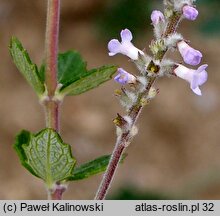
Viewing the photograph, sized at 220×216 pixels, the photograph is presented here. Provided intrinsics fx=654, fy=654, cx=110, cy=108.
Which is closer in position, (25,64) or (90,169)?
(25,64)

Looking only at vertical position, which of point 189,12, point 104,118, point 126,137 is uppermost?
point 104,118

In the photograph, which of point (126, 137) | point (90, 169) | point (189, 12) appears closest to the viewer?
point (189, 12)

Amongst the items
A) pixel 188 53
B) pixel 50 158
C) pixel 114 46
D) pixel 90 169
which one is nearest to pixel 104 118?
pixel 90 169

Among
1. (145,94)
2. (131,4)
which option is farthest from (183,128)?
(145,94)

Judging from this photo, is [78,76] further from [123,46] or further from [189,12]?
[189,12]

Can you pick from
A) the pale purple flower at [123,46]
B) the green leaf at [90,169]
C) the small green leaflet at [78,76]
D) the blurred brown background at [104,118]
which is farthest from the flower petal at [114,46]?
the blurred brown background at [104,118]

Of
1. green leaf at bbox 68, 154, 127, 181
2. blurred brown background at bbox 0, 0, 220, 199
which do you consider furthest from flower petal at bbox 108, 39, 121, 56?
blurred brown background at bbox 0, 0, 220, 199
